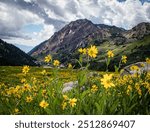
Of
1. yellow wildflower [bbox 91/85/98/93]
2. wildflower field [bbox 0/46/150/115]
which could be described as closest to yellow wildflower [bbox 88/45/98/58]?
wildflower field [bbox 0/46/150/115]

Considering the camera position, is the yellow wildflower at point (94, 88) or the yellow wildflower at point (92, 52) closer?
the yellow wildflower at point (92, 52)

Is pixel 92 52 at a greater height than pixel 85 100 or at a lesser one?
greater

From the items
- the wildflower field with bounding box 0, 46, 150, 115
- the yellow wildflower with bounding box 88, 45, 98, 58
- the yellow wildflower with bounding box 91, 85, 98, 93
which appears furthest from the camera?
the yellow wildflower with bounding box 91, 85, 98, 93

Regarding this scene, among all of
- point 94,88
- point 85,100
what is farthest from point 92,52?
point 94,88

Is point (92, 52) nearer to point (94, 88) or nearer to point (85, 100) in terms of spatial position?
point (85, 100)

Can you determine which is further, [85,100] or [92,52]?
[92,52]

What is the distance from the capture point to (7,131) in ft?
16.1

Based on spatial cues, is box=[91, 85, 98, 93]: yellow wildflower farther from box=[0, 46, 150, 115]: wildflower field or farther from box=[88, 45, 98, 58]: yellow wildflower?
box=[88, 45, 98, 58]: yellow wildflower

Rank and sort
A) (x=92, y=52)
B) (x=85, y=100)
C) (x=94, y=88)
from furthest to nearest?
(x=94, y=88), (x=92, y=52), (x=85, y=100)

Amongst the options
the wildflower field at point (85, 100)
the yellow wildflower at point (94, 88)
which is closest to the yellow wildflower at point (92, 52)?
the wildflower field at point (85, 100)

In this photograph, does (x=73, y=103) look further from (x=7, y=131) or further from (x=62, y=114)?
(x=7, y=131)

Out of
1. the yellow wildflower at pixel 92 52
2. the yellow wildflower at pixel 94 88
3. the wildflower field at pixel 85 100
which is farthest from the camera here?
the yellow wildflower at pixel 94 88

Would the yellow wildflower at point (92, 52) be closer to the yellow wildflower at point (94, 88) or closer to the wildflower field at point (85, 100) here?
the wildflower field at point (85, 100)

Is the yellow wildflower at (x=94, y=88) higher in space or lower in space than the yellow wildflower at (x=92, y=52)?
lower
